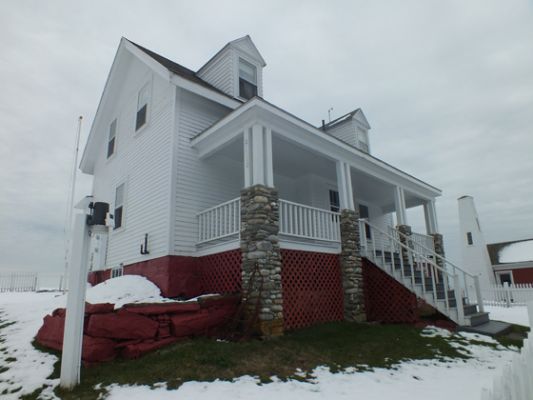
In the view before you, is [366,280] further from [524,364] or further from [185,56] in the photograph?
[185,56]

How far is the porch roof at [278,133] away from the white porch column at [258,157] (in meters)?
0.21

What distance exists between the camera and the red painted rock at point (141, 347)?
5199 millimetres

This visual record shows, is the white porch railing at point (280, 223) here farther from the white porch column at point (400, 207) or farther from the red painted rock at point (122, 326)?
the white porch column at point (400, 207)

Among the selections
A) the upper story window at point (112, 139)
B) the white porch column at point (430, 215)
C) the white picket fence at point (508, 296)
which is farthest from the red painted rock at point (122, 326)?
the white picket fence at point (508, 296)

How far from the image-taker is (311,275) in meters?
8.27

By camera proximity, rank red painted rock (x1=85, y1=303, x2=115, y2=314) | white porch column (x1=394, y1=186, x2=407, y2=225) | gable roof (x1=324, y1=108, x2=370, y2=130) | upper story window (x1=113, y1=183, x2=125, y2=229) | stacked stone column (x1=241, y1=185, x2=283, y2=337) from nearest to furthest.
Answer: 1. red painted rock (x1=85, y1=303, x2=115, y2=314)
2. stacked stone column (x1=241, y1=185, x2=283, y2=337)
3. upper story window (x1=113, y1=183, x2=125, y2=229)
4. white porch column (x1=394, y1=186, x2=407, y2=225)
5. gable roof (x1=324, y1=108, x2=370, y2=130)

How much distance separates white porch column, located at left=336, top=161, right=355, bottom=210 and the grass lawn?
359 cm

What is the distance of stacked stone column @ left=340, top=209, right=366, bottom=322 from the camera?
8758 mm

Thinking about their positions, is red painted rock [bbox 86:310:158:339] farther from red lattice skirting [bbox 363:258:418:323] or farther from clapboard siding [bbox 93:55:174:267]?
red lattice skirting [bbox 363:258:418:323]

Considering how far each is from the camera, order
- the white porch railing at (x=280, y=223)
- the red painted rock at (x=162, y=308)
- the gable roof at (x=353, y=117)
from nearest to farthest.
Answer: the red painted rock at (x=162, y=308) → the white porch railing at (x=280, y=223) → the gable roof at (x=353, y=117)

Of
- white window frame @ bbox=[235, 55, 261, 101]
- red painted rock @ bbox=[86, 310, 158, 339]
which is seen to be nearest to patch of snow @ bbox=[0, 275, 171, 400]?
red painted rock @ bbox=[86, 310, 158, 339]

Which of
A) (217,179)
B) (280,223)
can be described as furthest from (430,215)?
(217,179)

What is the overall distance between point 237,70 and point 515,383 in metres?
11.6

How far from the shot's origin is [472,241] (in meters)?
22.1
